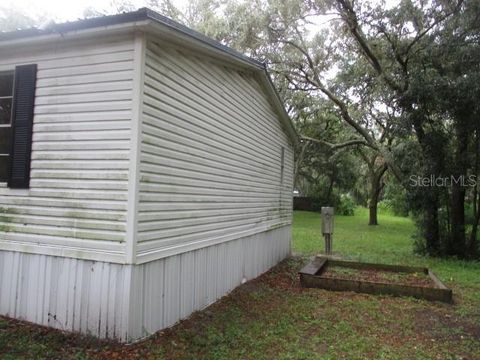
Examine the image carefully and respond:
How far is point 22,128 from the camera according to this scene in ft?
15.9

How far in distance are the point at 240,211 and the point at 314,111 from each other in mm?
12238

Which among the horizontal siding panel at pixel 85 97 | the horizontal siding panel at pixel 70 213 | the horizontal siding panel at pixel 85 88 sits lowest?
the horizontal siding panel at pixel 70 213

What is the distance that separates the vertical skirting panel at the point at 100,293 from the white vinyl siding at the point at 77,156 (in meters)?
0.19

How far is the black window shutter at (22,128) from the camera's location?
4.82 meters

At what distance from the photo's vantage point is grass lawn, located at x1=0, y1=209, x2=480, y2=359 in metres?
4.34

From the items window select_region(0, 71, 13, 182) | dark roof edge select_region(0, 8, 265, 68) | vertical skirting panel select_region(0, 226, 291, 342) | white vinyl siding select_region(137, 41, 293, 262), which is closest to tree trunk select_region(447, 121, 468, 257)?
white vinyl siding select_region(137, 41, 293, 262)

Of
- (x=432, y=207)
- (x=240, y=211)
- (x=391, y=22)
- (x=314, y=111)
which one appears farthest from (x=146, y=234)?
(x=314, y=111)

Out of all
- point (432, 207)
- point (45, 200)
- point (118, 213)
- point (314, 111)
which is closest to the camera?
point (118, 213)

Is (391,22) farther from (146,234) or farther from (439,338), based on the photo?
(146,234)

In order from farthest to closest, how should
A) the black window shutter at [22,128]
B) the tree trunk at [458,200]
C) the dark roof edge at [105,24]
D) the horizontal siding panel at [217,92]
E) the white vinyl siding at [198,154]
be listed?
the tree trunk at [458,200] < the horizontal siding panel at [217,92] < the black window shutter at [22,128] < the white vinyl siding at [198,154] < the dark roof edge at [105,24]

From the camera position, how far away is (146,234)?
14.8ft

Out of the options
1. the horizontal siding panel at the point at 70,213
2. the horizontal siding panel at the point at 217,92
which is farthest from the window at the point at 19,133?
the horizontal siding panel at the point at 217,92

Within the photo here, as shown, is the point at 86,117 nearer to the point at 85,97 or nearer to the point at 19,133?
the point at 85,97

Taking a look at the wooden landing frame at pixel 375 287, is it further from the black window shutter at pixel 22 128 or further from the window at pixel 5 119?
the window at pixel 5 119
